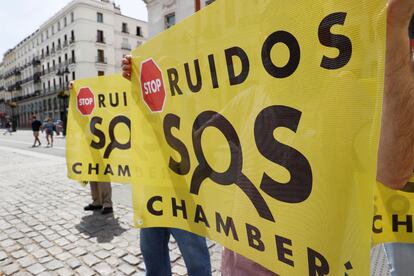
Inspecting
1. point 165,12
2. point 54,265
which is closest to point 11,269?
point 54,265

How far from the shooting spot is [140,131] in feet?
5.81

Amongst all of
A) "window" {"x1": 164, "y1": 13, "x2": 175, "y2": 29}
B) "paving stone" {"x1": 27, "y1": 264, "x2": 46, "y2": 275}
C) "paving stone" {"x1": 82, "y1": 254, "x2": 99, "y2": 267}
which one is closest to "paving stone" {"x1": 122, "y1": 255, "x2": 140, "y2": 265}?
"paving stone" {"x1": 82, "y1": 254, "x2": 99, "y2": 267}

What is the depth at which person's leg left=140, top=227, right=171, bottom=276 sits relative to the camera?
189cm

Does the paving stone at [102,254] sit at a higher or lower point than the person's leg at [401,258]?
lower

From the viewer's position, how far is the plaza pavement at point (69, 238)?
2.99 meters

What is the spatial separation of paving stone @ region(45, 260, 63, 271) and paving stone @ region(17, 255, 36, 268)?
0.21m

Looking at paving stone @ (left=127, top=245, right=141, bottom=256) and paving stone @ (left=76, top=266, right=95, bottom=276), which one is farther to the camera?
paving stone @ (left=127, top=245, right=141, bottom=256)

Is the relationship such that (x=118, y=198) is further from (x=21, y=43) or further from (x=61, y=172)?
(x=21, y=43)

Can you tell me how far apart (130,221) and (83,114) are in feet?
6.68

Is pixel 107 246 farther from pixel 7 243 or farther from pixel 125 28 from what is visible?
pixel 125 28

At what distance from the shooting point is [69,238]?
3713 millimetres

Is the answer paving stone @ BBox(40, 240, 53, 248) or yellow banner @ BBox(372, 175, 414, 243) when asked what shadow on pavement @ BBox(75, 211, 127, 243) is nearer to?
paving stone @ BBox(40, 240, 53, 248)

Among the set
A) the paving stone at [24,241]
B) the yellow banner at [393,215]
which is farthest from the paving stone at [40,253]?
the yellow banner at [393,215]

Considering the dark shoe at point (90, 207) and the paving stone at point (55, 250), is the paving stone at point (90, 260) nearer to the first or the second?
the paving stone at point (55, 250)
